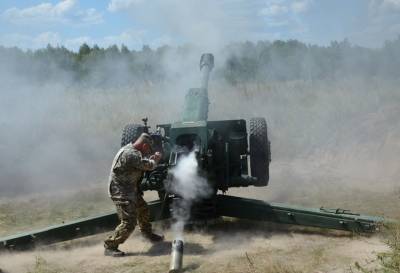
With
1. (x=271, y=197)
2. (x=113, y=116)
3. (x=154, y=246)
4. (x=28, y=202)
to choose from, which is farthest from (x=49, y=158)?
(x=154, y=246)

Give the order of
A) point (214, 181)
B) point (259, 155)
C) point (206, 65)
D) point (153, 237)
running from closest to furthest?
point (153, 237)
point (214, 181)
point (259, 155)
point (206, 65)

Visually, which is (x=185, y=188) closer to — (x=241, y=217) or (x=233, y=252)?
(x=241, y=217)

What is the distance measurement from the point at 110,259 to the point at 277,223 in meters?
2.21

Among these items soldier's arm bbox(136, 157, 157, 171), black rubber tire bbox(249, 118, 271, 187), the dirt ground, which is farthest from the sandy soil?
soldier's arm bbox(136, 157, 157, 171)

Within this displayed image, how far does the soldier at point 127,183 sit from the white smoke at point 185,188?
509mm

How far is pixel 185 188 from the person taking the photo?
6539mm

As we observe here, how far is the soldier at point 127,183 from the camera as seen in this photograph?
19.3 feet

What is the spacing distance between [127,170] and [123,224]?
606 mm

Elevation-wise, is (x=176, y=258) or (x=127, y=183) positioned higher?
(x=127, y=183)

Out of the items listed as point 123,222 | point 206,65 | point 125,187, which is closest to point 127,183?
point 125,187

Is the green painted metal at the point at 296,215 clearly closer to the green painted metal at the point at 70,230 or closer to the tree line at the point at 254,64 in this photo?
the green painted metal at the point at 70,230

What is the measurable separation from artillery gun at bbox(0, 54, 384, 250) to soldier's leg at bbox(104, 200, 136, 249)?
2.16 ft

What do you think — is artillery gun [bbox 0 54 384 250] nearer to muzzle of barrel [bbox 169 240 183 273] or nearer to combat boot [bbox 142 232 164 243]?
combat boot [bbox 142 232 164 243]

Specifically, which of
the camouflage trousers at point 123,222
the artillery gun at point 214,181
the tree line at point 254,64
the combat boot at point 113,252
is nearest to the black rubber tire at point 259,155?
the artillery gun at point 214,181
